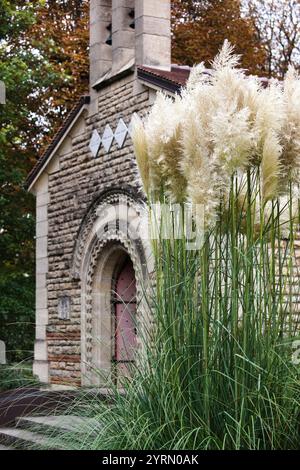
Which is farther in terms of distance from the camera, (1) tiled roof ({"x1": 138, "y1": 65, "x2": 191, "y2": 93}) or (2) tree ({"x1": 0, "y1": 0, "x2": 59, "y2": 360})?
(2) tree ({"x1": 0, "y1": 0, "x2": 59, "y2": 360})

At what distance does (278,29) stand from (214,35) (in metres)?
2.07

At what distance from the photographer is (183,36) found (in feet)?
71.6

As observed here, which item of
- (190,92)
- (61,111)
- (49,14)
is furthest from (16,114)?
(190,92)

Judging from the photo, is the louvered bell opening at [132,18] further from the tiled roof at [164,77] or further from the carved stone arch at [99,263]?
the carved stone arch at [99,263]

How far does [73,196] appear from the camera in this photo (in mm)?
14398

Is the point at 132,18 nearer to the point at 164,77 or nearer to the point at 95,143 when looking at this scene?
the point at 95,143

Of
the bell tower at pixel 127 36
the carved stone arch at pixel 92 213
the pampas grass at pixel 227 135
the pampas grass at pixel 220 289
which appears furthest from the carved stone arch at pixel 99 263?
the pampas grass at pixel 227 135

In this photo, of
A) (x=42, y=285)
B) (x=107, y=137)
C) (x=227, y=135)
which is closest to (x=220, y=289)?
(x=227, y=135)

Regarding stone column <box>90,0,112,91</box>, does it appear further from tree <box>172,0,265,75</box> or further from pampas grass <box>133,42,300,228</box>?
pampas grass <box>133,42,300,228</box>

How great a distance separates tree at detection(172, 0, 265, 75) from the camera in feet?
71.6

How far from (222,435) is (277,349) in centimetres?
59

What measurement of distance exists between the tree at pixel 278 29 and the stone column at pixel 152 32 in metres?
10.6

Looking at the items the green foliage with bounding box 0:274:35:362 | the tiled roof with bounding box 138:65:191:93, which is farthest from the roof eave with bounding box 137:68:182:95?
the green foliage with bounding box 0:274:35:362

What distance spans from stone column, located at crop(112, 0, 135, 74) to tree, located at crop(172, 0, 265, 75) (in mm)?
8449
